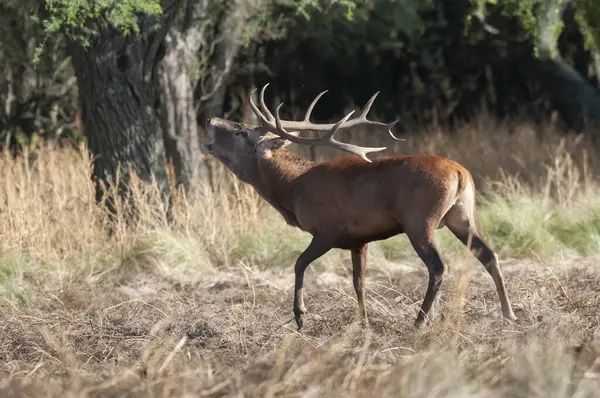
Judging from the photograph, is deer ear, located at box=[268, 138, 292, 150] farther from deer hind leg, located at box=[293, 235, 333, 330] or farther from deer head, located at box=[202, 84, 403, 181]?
deer hind leg, located at box=[293, 235, 333, 330]

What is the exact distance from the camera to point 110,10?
10.7m

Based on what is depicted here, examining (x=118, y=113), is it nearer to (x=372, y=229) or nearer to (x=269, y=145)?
(x=269, y=145)

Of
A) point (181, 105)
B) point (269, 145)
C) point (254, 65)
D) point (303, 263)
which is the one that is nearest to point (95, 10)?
point (181, 105)

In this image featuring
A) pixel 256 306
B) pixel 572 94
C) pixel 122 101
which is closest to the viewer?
pixel 256 306

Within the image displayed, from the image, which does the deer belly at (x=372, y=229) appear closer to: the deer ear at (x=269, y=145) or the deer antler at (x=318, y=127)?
the deer antler at (x=318, y=127)

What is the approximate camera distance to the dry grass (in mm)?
4934

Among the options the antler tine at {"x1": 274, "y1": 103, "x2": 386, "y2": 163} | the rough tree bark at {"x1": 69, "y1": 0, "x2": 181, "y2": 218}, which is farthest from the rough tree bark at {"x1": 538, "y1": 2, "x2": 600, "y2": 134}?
the antler tine at {"x1": 274, "y1": 103, "x2": 386, "y2": 163}

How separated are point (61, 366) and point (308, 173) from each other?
2.54 metres

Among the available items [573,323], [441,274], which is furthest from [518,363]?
[441,274]

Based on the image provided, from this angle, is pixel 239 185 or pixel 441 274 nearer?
pixel 441 274

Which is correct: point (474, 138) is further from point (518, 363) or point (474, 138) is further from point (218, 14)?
point (518, 363)

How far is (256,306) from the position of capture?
849cm

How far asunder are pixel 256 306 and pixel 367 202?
1.46 m

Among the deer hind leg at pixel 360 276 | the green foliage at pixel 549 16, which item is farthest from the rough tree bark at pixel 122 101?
the green foliage at pixel 549 16
